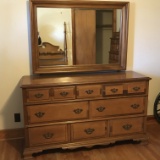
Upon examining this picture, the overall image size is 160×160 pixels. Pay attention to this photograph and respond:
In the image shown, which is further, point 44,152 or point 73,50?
point 73,50

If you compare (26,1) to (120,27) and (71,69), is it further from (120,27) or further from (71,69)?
(120,27)

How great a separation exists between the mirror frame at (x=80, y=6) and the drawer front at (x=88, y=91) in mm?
394

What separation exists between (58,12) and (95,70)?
0.83 m

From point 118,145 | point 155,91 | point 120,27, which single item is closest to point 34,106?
point 118,145

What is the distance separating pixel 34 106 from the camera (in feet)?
7.06

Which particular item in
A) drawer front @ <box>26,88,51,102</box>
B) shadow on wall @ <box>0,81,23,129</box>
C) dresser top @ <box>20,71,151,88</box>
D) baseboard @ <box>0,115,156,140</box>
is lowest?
baseboard @ <box>0,115,156,140</box>

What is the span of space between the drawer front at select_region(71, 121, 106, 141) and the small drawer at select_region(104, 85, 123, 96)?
1.16 feet

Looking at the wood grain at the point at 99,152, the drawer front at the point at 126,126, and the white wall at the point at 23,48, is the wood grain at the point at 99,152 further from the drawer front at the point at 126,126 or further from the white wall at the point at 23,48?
the white wall at the point at 23,48

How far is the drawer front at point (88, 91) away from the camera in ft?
7.27

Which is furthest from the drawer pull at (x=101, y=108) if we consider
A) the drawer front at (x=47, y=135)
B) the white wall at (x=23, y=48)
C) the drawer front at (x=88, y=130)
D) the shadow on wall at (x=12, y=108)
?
the shadow on wall at (x=12, y=108)

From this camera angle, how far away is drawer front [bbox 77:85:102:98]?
2215 millimetres

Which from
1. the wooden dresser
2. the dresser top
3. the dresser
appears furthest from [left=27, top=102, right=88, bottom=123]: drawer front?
the dresser

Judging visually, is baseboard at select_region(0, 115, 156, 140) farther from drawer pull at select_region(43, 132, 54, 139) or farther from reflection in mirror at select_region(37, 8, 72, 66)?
reflection in mirror at select_region(37, 8, 72, 66)

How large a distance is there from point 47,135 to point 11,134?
66 centimetres
